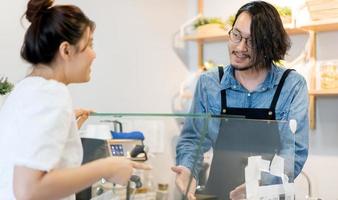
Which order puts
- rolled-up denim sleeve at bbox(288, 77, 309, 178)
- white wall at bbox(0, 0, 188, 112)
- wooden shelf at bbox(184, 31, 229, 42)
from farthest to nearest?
wooden shelf at bbox(184, 31, 229, 42) → white wall at bbox(0, 0, 188, 112) → rolled-up denim sleeve at bbox(288, 77, 309, 178)

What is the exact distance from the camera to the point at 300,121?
142 cm

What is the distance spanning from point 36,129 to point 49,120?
28mm

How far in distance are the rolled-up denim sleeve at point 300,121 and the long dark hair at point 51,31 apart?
77 cm

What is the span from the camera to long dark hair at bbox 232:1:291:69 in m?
1.51

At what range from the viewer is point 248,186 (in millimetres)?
1202

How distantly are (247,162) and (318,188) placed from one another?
1.53 m

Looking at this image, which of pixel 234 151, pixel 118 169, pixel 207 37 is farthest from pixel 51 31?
pixel 207 37

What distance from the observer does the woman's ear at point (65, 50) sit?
916 millimetres

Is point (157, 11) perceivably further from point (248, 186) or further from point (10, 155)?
point (10, 155)

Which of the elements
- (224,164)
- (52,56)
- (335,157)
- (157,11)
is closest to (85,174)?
(52,56)

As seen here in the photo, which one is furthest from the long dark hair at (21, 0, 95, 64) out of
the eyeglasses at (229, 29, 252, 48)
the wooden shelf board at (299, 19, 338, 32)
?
the wooden shelf board at (299, 19, 338, 32)

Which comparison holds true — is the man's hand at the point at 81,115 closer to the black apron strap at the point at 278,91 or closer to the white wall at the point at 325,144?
the black apron strap at the point at 278,91

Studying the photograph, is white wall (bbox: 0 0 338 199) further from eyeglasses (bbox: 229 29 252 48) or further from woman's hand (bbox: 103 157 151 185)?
woman's hand (bbox: 103 157 151 185)

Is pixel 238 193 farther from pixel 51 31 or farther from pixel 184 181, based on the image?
pixel 51 31
